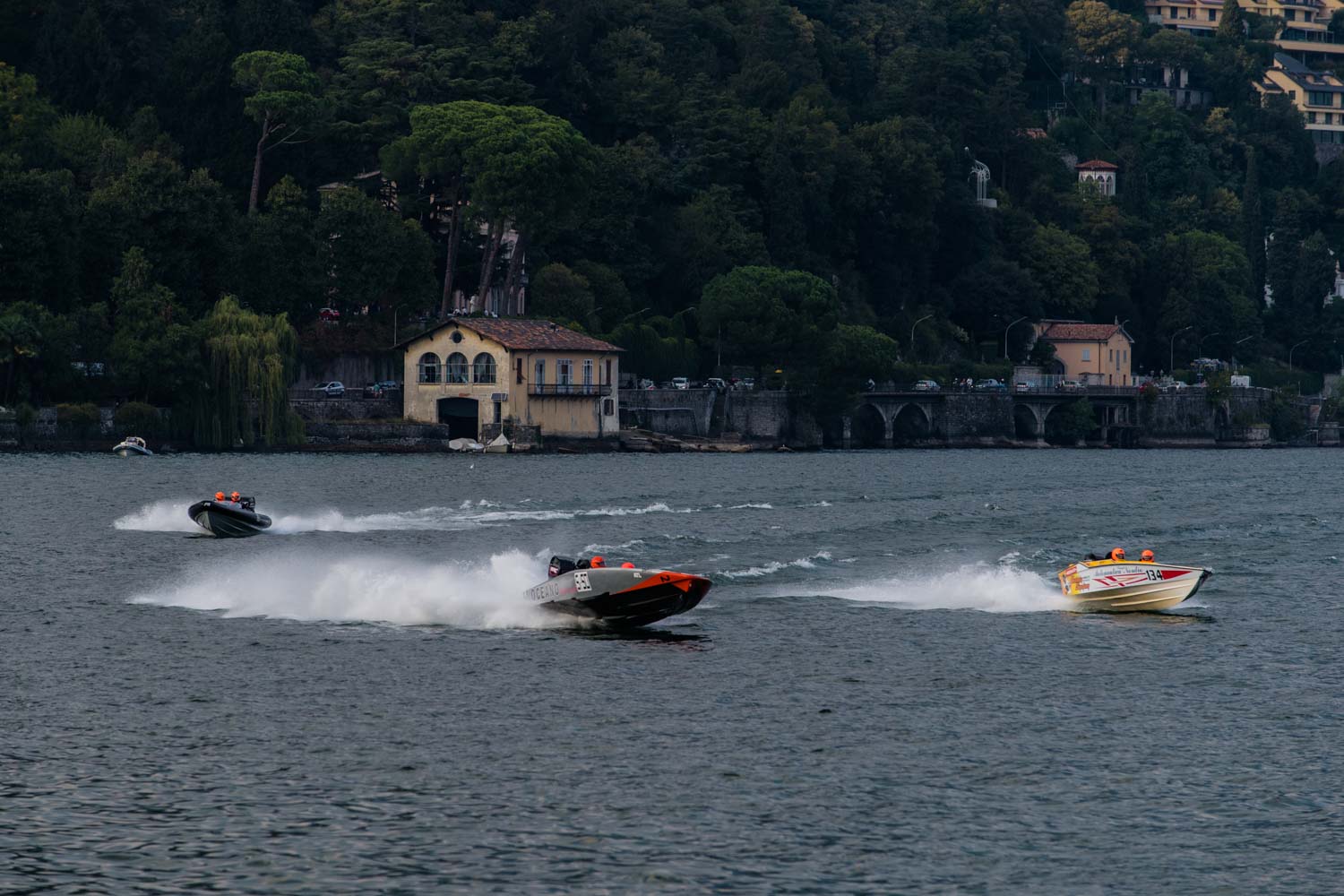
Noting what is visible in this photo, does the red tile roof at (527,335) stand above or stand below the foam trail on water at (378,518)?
above

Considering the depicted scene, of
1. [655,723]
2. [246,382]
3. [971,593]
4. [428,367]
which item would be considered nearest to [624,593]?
[655,723]

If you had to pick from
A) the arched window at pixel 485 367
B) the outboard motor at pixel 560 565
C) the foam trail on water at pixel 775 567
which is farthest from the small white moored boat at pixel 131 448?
the outboard motor at pixel 560 565

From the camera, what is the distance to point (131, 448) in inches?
4919

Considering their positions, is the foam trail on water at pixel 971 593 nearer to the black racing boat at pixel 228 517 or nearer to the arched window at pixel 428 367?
the black racing boat at pixel 228 517

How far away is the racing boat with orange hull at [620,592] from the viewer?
48.5m

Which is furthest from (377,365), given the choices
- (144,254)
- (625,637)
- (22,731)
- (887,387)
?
(22,731)

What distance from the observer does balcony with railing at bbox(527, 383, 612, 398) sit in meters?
151

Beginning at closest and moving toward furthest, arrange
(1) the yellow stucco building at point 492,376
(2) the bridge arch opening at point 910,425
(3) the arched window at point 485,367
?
(1) the yellow stucco building at point 492,376, (3) the arched window at point 485,367, (2) the bridge arch opening at point 910,425

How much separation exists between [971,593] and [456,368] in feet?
313

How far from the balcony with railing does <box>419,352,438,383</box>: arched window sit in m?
7.29

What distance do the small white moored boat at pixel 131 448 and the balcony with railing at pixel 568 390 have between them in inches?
1343

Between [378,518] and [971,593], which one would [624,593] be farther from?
[378,518]

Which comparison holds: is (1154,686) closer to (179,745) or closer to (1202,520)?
(179,745)

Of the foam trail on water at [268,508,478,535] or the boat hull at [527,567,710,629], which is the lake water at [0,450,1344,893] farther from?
the foam trail on water at [268,508,478,535]
